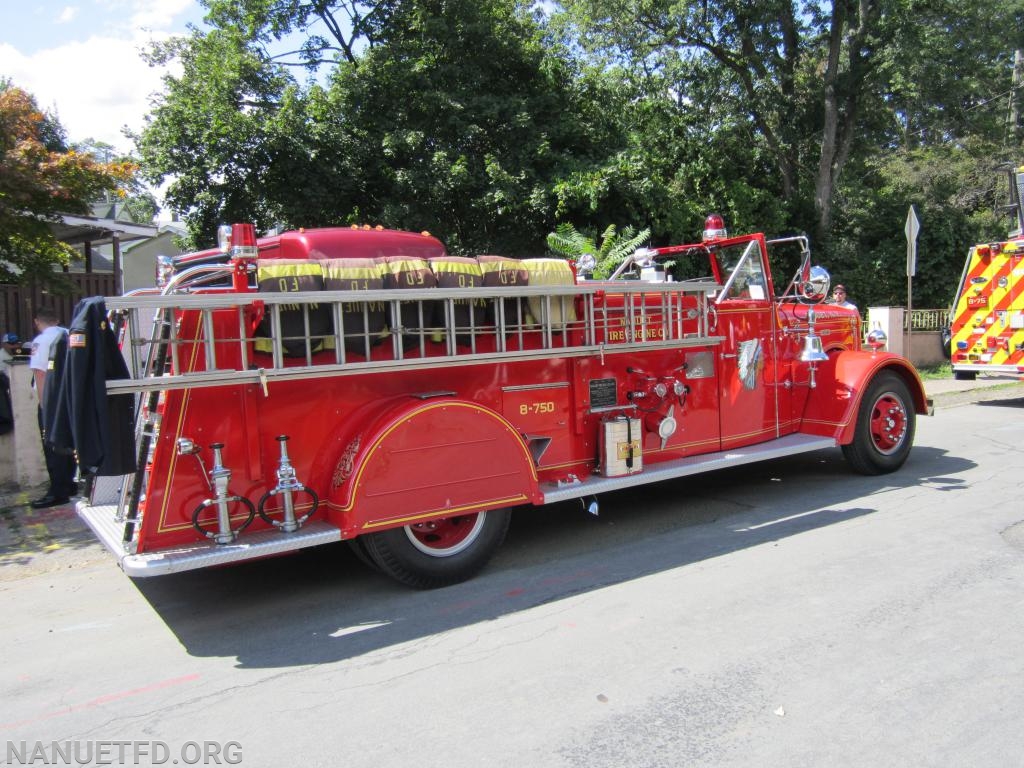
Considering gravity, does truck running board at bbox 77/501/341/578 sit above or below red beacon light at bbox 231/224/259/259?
below

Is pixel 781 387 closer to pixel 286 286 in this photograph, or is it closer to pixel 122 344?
pixel 286 286

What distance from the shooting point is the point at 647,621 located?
14.1 ft

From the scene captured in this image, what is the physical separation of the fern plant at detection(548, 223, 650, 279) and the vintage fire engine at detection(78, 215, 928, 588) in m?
7.65

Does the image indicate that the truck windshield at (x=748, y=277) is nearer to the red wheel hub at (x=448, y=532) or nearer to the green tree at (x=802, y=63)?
the red wheel hub at (x=448, y=532)

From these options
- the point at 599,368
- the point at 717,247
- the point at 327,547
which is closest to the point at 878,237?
the point at 717,247

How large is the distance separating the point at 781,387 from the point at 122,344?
5401 mm

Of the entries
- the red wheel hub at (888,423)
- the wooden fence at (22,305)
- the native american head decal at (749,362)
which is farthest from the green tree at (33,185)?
the red wheel hub at (888,423)

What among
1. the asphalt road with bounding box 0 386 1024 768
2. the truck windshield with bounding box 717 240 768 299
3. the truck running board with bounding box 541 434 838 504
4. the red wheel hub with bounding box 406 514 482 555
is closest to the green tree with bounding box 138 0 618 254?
the truck windshield with bounding box 717 240 768 299

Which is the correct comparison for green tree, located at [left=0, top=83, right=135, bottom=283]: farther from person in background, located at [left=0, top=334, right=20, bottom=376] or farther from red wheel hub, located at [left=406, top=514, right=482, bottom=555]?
red wheel hub, located at [left=406, top=514, right=482, bottom=555]

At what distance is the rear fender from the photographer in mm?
4504

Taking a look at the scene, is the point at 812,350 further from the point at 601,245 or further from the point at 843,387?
the point at 601,245

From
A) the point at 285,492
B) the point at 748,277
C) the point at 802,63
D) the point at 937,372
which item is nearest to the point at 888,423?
the point at 748,277

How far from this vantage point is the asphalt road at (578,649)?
316 centimetres

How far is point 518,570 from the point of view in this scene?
524 centimetres
